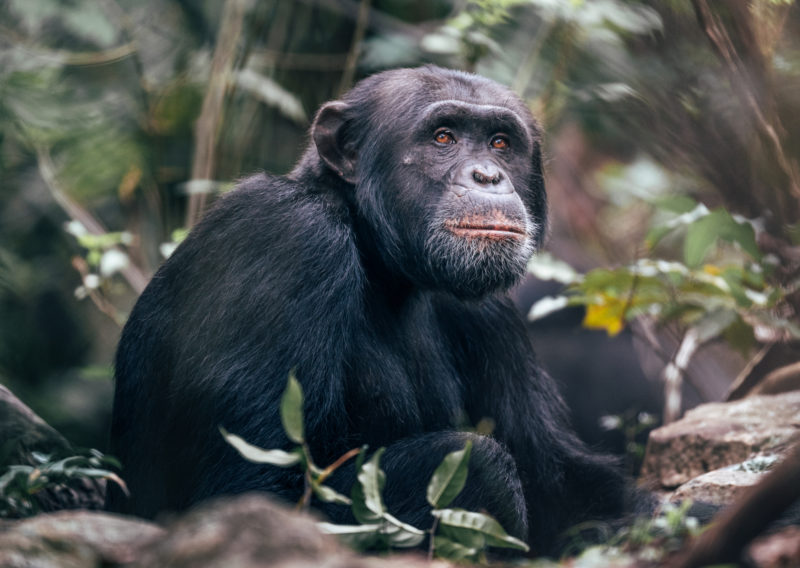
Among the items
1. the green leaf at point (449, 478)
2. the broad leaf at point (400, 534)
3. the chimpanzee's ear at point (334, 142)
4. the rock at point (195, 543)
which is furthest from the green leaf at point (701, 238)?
the rock at point (195, 543)

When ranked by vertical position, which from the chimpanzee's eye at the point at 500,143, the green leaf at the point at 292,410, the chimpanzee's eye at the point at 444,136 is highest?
the chimpanzee's eye at the point at 444,136

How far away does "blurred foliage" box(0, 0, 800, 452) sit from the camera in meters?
5.09

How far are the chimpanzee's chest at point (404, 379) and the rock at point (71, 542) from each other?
1722mm

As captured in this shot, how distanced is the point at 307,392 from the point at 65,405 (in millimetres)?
4362

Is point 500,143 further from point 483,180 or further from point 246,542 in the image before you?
point 246,542

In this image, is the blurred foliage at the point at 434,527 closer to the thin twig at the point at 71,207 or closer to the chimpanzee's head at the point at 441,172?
the chimpanzee's head at the point at 441,172

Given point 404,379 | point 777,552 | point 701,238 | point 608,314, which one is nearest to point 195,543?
point 777,552

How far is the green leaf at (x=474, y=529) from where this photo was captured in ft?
9.86

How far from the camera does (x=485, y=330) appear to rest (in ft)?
16.7

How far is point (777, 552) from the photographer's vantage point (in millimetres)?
2365

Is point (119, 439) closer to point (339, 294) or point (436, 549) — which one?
point (339, 294)

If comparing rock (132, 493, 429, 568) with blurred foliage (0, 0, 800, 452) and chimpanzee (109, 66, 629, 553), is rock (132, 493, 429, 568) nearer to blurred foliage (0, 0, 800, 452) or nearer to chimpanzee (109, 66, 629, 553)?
chimpanzee (109, 66, 629, 553)

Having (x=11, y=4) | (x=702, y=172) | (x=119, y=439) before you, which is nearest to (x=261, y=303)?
(x=119, y=439)

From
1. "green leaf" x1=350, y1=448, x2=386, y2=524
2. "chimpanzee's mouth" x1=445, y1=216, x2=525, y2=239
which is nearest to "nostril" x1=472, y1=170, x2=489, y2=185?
"chimpanzee's mouth" x1=445, y1=216, x2=525, y2=239
